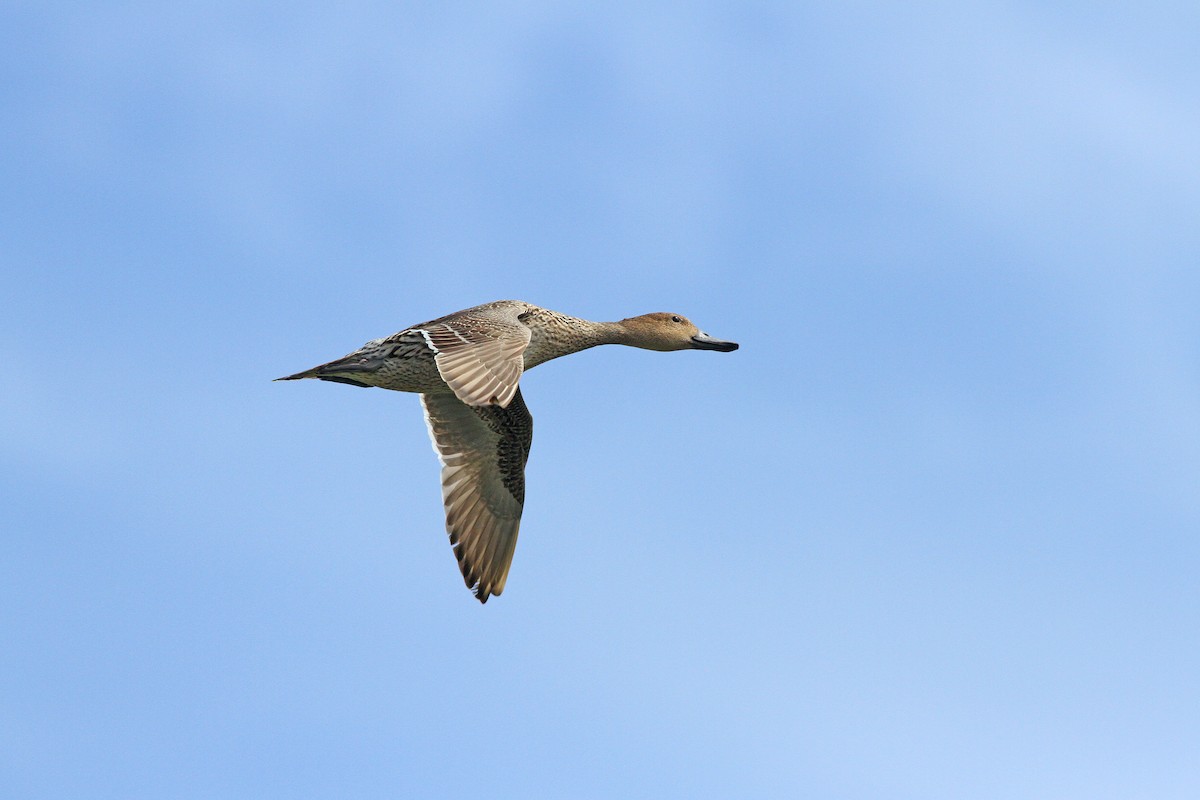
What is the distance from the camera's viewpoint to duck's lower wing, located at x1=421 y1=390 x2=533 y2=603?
673 inches

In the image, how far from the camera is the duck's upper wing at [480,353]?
13055mm

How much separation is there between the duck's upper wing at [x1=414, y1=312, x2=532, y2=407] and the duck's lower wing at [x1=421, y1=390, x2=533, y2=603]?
1832 mm

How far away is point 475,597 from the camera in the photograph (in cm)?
1684

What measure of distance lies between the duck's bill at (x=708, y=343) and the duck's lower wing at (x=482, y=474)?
2.68 metres

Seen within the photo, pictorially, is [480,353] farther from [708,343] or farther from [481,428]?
[708,343]

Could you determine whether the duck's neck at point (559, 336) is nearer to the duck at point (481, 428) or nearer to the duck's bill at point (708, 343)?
the duck at point (481, 428)

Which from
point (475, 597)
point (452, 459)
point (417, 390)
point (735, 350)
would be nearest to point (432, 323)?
point (417, 390)

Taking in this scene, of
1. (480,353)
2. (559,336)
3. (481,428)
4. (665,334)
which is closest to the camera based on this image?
(480,353)

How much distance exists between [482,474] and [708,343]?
3.47m

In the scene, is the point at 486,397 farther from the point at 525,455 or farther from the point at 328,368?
the point at 525,455

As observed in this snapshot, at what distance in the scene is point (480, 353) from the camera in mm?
13938

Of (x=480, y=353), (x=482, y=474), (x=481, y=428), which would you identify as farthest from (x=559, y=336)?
(x=480, y=353)

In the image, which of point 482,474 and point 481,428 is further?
point 482,474

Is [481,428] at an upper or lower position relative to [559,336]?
lower
